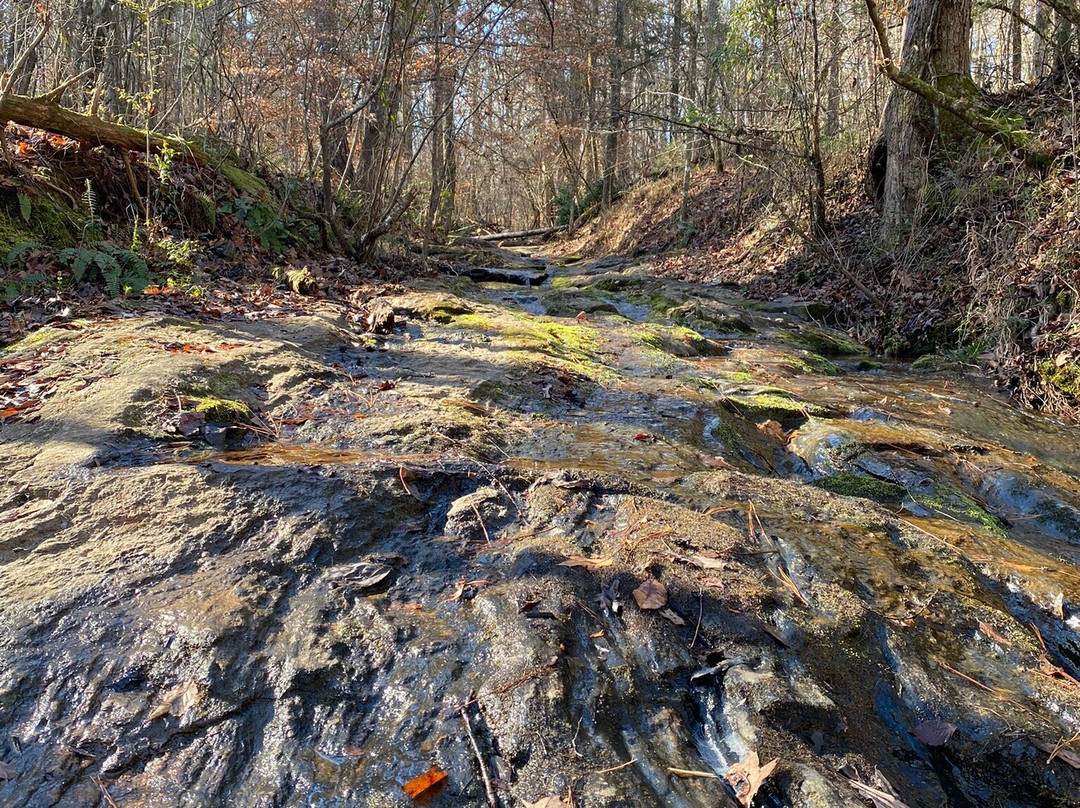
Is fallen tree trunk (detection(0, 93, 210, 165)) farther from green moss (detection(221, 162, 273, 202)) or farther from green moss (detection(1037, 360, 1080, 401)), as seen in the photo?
green moss (detection(1037, 360, 1080, 401))

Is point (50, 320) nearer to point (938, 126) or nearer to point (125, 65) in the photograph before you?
point (125, 65)

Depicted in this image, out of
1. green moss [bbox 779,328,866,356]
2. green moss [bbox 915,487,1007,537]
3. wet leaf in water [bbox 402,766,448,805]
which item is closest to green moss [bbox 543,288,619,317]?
green moss [bbox 779,328,866,356]

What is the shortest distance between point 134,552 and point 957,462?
14.4ft

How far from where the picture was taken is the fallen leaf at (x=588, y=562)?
224 centimetres

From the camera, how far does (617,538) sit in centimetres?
244

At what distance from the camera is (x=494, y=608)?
79.0 inches

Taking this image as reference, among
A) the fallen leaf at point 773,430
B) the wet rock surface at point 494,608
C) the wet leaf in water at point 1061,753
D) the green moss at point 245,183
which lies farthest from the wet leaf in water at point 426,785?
the green moss at point 245,183

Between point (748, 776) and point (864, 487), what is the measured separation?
7.74ft

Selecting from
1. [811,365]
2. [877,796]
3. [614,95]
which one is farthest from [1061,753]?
[614,95]

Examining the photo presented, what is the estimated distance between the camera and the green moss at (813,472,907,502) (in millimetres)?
3395

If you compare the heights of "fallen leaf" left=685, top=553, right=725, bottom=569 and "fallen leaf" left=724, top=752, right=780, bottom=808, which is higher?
"fallen leaf" left=685, top=553, right=725, bottom=569

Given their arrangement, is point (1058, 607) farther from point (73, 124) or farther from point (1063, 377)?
point (73, 124)

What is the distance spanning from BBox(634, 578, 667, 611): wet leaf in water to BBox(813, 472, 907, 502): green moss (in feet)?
5.56

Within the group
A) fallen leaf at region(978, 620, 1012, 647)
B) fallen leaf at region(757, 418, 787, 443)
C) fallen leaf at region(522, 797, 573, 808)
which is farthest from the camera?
fallen leaf at region(757, 418, 787, 443)
